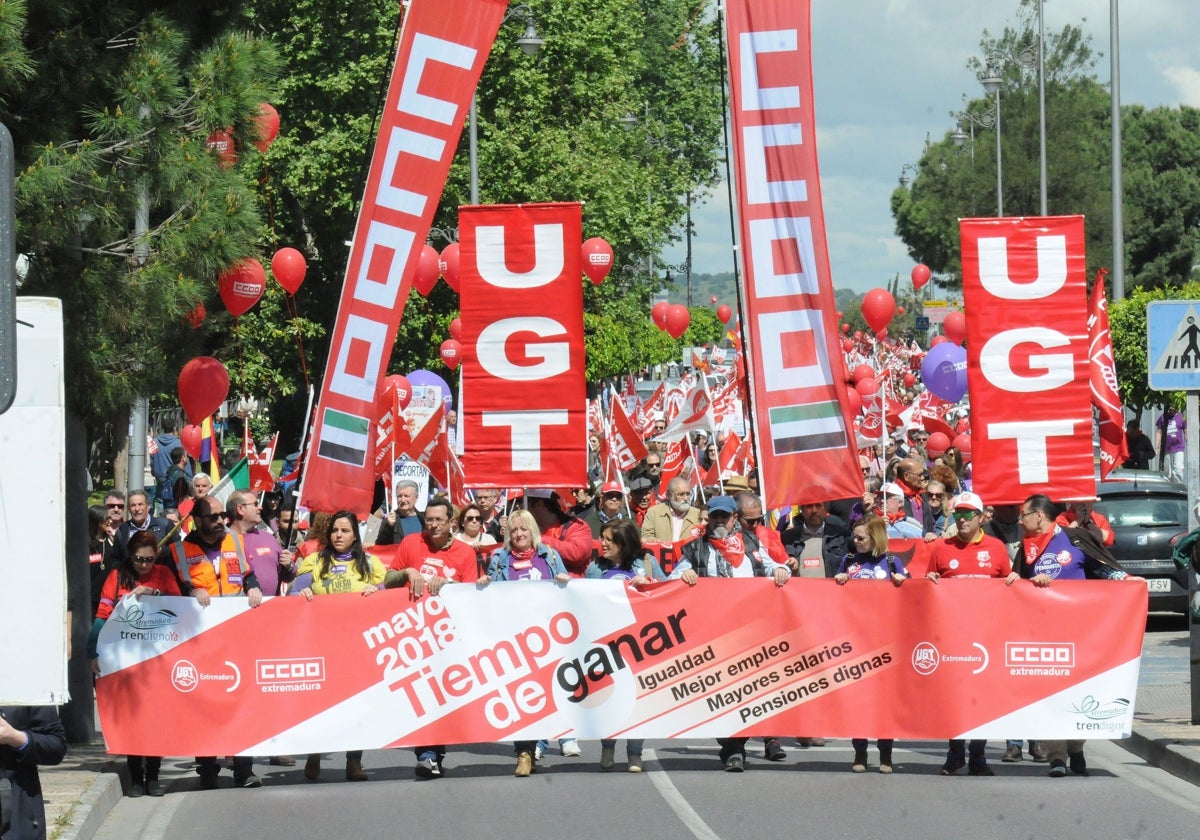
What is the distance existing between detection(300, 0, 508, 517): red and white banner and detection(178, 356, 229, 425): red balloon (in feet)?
3.60

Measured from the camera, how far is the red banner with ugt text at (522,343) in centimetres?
1362

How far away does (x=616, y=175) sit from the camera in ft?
145

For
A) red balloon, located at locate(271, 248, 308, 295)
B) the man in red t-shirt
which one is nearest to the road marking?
the man in red t-shirt

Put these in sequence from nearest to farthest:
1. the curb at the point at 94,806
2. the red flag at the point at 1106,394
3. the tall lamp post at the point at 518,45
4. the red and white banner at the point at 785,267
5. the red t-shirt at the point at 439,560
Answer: the curb at the point at 94,806, the red t-shirt at the point at 439,560, the red and white banner at the point at 785,267, the red flag at the point at 1106,394, the tall lamp post at the point at 518,45

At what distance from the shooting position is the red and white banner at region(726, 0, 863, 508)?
40.4ft

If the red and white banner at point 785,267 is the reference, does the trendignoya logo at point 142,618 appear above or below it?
below

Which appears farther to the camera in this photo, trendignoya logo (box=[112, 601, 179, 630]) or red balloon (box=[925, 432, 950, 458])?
red balloon (box=[925, 432, 950, 458])

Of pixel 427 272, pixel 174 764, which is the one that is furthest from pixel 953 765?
pixel 427 272

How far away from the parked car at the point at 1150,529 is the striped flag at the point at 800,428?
749 centimetres

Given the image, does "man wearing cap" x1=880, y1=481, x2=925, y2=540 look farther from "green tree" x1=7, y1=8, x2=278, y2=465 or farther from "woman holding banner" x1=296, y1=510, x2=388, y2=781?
"green tree" x1=7, y1=8, x2=278, y2=465

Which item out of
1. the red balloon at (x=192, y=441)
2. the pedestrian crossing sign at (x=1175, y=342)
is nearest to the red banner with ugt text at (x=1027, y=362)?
the pedestrian crossing sign at (x=1175, y=342)

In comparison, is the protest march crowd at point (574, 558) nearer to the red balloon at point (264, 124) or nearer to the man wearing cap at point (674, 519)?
the man wearing cap at point (674, 519)

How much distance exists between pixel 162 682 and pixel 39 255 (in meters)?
2.59

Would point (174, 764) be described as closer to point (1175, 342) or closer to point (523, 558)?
point (523, 558)
